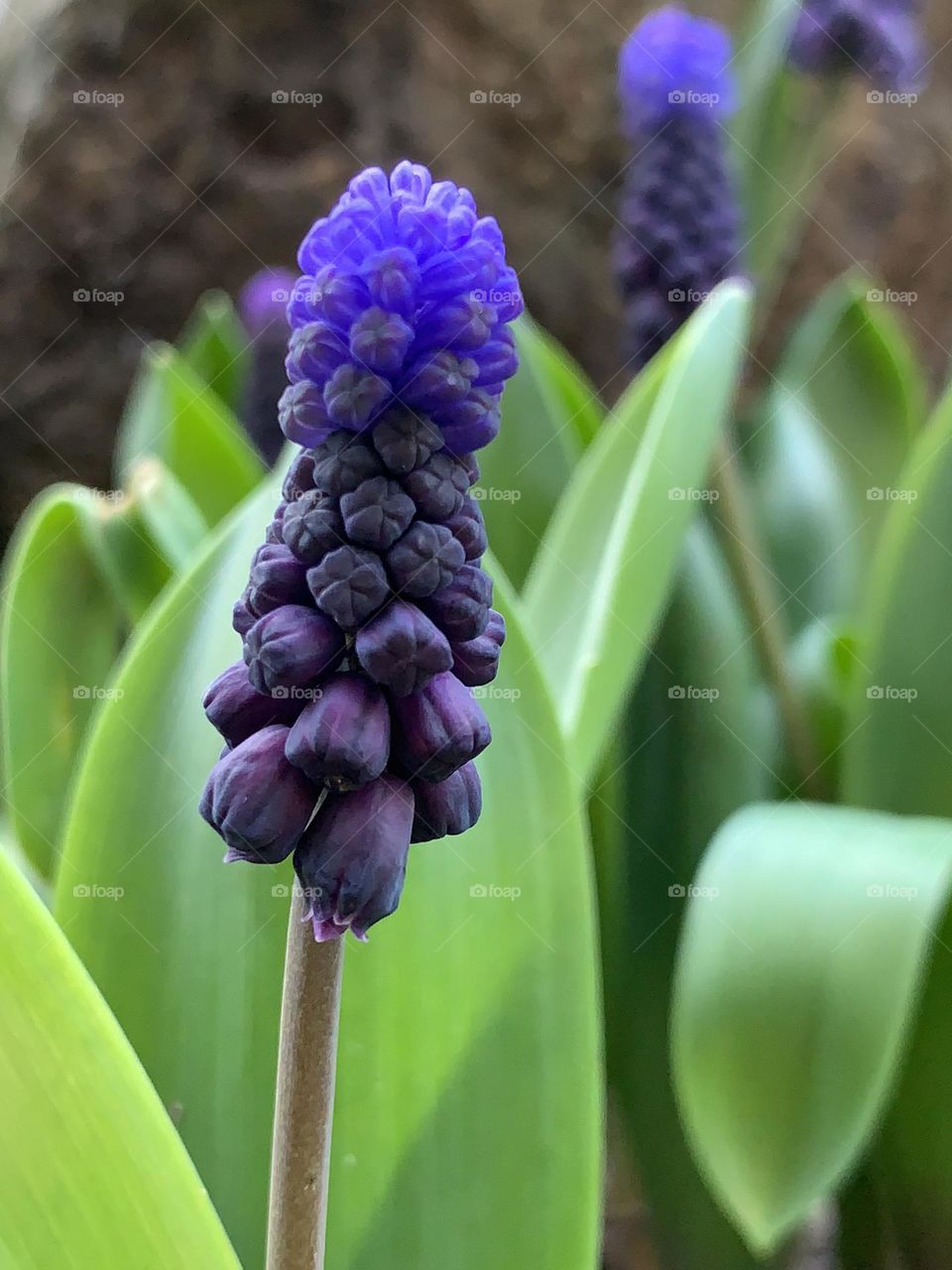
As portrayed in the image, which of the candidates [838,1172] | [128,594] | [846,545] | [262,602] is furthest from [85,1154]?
[846,545]

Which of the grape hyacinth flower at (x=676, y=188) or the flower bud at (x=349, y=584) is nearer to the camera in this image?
the flower bud at (x=349, y=584)

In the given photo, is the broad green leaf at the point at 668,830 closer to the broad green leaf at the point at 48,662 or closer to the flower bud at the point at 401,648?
the broad green leaf at the point at 48,662
